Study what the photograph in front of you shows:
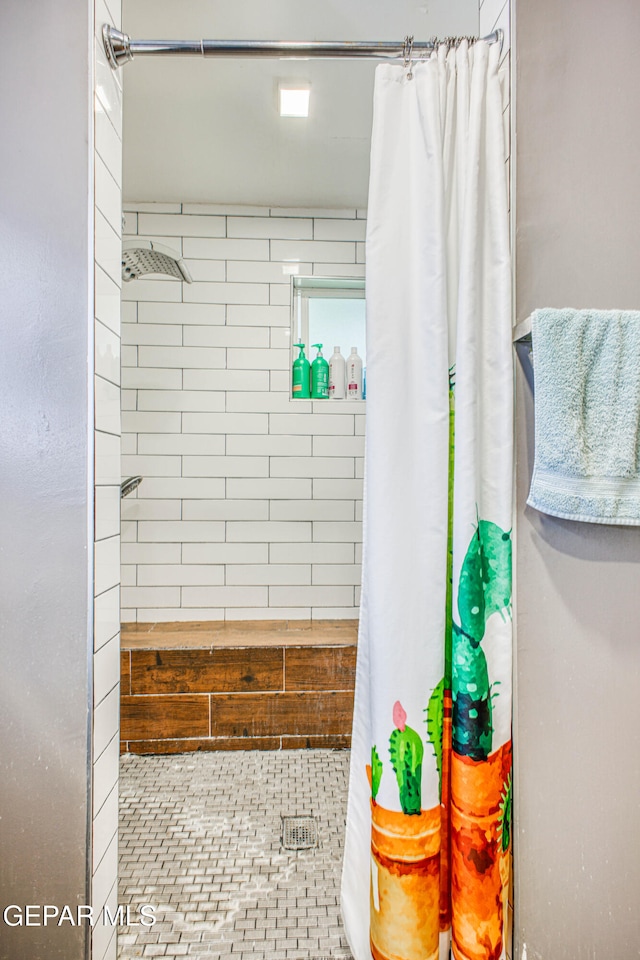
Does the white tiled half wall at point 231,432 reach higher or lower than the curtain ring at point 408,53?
lower

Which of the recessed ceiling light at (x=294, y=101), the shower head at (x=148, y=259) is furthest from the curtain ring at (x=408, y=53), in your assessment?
the shower head at (x=148, y=259)

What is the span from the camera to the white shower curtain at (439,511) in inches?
39.5

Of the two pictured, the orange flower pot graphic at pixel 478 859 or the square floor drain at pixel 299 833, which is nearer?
the orange flower pot graphic at pixel 478 859

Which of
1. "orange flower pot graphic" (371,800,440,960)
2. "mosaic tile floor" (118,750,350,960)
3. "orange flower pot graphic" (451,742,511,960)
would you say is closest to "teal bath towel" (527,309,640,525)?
"orange flower pot graphic" (451,742,511,960)

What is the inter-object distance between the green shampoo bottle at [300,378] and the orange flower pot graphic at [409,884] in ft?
6.23

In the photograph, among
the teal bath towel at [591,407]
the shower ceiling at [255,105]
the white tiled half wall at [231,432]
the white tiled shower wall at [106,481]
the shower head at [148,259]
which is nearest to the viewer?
the teal bath towel at [591,407]

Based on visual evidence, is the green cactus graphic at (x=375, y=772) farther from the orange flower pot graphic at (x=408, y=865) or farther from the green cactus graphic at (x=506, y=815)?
the green cactus graphic at (x=506, y=815)

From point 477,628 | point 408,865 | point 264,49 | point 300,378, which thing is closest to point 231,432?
point 300,378

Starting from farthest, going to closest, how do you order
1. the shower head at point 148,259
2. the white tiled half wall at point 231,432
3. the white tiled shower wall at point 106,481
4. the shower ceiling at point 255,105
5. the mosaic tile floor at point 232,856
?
1. the white tiled half wall at point 231,432
2. the shower head at point 148,259
3. the shower ceiling at point 255,105
4. the mosaic tile floor at point 232,856
5. the white tiled shower wall at point 106,481

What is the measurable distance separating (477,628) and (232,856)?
1.12 metres

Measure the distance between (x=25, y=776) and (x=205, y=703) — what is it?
3.80 feet

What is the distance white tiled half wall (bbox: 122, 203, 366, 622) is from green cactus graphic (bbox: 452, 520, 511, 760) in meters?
1.56

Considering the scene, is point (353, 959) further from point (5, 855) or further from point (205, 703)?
point (205, 703)

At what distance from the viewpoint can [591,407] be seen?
94 centimetres
